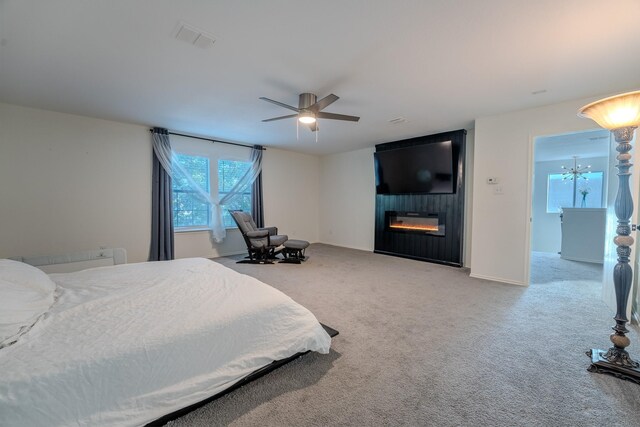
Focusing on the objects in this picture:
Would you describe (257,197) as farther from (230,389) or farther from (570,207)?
(570,207)

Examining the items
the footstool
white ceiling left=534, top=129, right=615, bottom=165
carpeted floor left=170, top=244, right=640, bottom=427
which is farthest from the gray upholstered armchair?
white ceiling left=534, top=129, right=615, bottom=165

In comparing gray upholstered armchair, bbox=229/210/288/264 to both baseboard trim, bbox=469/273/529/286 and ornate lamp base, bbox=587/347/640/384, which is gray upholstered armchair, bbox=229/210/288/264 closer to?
baseboard trim, bbox=469/273/529/286

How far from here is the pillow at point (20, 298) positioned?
124 cm

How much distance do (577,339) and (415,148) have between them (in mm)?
3772

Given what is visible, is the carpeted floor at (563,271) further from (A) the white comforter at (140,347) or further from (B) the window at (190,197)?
(B) the window at (190,197)

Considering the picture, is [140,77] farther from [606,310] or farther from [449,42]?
[606,310]

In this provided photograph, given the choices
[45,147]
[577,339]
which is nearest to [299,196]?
[45,147]

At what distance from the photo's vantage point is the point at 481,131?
3926 mm

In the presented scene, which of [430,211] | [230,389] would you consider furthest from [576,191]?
[230,389]

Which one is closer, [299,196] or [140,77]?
[140,77]

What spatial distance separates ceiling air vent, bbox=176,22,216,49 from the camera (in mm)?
1922

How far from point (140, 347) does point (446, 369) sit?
75.1 inches

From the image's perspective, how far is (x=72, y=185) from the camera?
388 cm

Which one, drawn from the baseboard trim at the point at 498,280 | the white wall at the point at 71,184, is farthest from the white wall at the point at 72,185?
the baseboard trim at the point at 498,280
